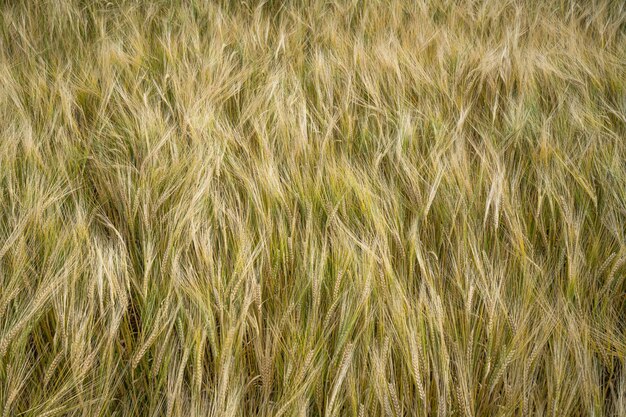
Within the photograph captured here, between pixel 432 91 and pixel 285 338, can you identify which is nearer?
pixel 285 338

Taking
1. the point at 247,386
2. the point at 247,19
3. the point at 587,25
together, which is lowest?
the point at 247,386

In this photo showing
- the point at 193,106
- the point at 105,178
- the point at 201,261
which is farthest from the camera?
the point at 193,106

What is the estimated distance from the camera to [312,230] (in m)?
0.79

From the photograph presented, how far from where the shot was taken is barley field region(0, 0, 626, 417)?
66 cm

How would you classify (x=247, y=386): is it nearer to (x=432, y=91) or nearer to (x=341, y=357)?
(x=341, y=357)

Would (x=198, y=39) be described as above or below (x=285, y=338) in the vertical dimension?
above

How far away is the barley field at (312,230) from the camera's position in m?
0.66

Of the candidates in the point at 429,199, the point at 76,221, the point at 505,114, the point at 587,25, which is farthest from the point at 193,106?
the point at 587,25

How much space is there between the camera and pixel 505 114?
3.47 feet

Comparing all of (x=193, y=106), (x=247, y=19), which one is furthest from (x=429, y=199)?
(x=247, y=19)

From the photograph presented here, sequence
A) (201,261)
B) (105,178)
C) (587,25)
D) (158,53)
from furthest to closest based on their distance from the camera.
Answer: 1. (587,25)
2. (158,53)
3. (105,178)
4. (201,261)

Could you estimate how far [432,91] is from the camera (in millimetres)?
1132

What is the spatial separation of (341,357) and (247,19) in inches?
48.1

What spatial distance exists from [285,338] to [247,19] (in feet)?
3.85
